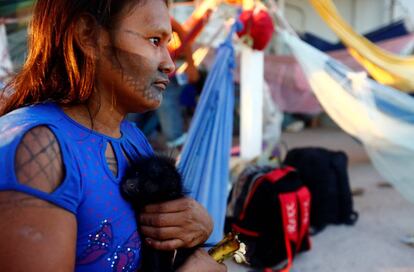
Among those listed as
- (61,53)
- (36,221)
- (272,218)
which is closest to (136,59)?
(61,53)

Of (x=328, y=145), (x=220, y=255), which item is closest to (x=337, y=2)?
(x=328, y=145)

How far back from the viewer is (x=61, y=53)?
0.77 metres

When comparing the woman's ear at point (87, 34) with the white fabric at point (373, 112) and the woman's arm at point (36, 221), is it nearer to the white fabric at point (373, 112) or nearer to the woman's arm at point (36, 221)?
the woman's arm at point (36, 221)

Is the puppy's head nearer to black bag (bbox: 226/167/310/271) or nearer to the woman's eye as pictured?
the woman's eye

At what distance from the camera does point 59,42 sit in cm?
76

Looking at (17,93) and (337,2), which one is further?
(337,2)

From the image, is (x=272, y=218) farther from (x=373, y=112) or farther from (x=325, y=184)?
(x=373, y=112)

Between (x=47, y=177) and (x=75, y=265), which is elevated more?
(x=47, y=177)

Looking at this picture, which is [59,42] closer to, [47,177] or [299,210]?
[47,177]

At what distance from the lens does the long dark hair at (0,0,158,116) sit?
746mm

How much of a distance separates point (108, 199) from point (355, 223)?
2.49 metres

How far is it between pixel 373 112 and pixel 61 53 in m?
2.18

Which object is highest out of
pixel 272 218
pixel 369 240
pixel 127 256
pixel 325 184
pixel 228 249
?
pixel 127 256

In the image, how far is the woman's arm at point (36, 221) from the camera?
59cm
